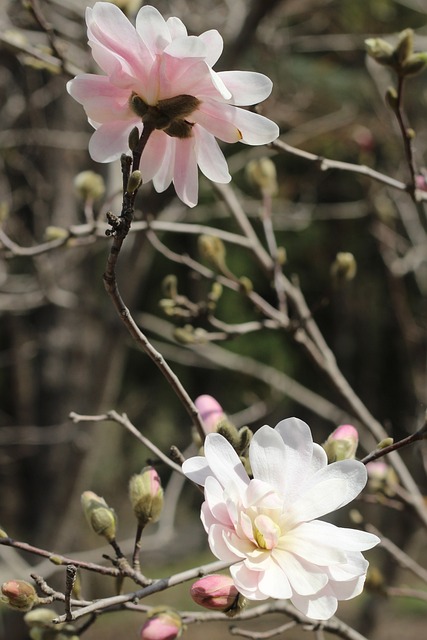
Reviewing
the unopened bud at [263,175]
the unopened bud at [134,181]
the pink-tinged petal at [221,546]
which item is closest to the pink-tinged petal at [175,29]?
the unopened bud at [134,181]

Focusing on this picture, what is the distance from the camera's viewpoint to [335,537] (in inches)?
23.5

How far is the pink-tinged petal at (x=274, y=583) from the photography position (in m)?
0.56

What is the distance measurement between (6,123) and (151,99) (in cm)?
274

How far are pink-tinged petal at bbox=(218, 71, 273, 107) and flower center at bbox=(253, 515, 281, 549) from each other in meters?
0.37

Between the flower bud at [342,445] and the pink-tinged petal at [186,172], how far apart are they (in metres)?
0.30

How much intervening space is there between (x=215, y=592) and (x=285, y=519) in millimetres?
88

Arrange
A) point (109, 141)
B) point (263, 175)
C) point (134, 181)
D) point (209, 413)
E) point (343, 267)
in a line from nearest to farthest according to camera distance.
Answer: point (134, 181), point (109, 141), point (209, 413), point (343, 267), point (263, 175)

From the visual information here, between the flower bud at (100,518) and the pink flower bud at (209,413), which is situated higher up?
the pink flower bud at (209,413)

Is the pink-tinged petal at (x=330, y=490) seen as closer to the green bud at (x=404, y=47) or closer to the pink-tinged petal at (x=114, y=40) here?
the pink-tinged petal at (x=114, y=40)

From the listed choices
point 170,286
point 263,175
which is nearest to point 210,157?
point 170,286

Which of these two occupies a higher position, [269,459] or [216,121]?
[216,121]

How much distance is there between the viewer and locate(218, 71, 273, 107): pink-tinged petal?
0.63 m

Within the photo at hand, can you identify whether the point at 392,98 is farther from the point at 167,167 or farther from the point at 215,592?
the point at 215,592

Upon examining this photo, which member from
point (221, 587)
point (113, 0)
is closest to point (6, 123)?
point (113, 0)
